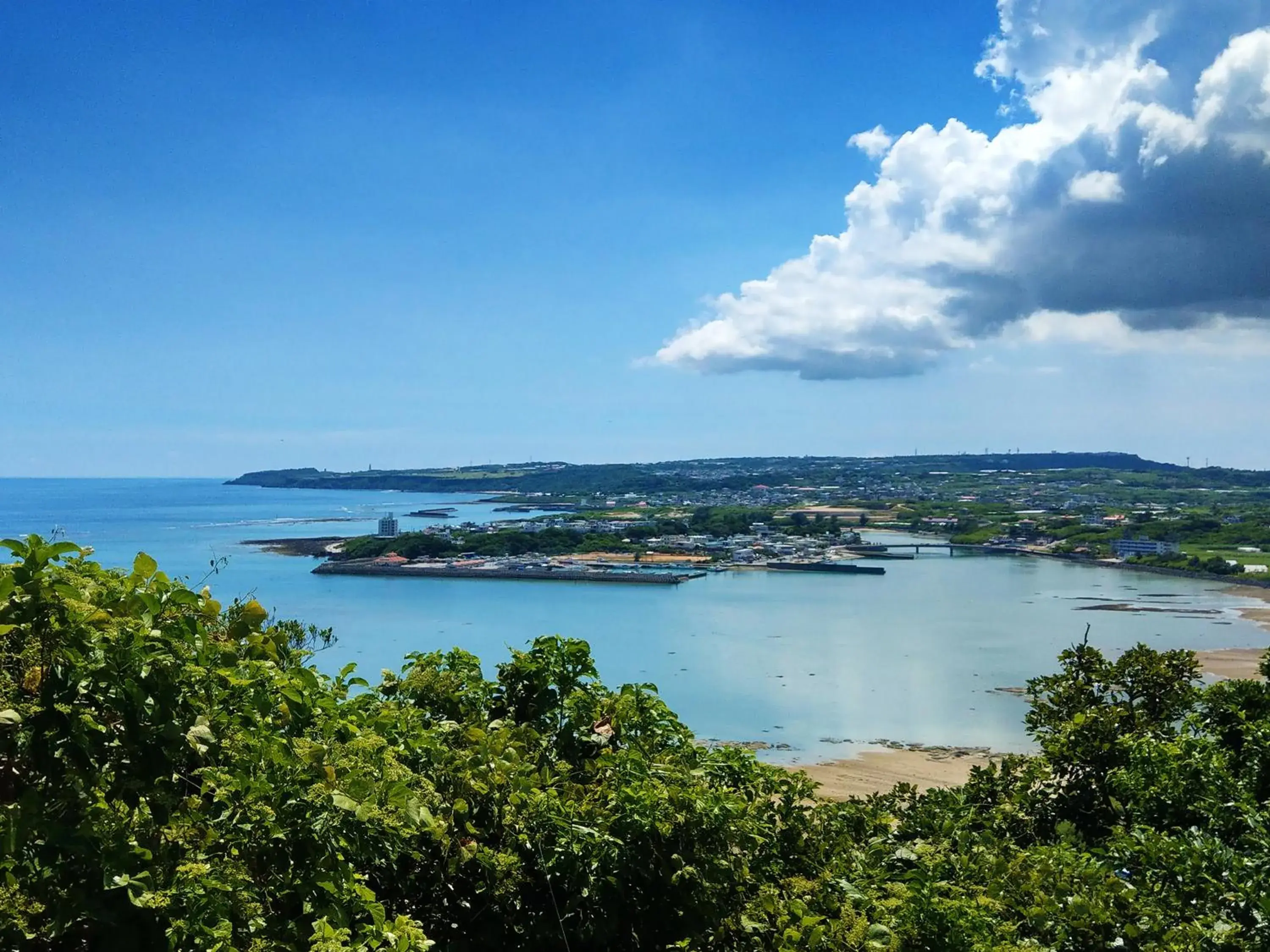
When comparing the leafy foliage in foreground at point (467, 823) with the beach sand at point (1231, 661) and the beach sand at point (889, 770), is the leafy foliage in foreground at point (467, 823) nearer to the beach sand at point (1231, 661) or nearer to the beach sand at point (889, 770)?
the beach sand at point (889, 770)

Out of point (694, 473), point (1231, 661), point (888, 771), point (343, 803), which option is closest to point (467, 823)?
point (343, 803)

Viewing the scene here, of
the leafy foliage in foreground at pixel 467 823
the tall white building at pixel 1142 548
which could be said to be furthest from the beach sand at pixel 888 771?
the tall white building at pixel 1142 548

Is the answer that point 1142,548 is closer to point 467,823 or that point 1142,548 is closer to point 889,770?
point 889,770

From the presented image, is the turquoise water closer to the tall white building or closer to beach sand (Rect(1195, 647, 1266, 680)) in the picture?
beach sand (Rect(1195, 647, 1266, 680))

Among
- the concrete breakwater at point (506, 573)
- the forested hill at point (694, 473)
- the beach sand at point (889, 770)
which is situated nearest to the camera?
the beach sand at point (889, 770)

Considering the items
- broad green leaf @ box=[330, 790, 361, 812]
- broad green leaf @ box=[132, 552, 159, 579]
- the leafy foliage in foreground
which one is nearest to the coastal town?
the leafy foliage in foreground

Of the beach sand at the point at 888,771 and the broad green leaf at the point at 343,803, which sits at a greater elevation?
the broad green leaf at the point at 343,803
